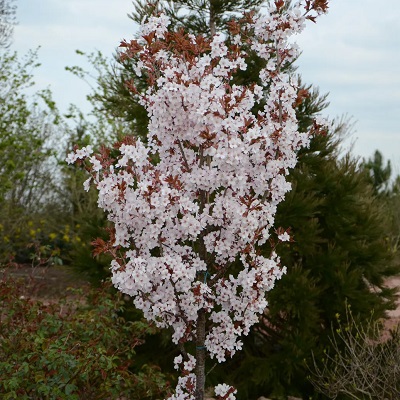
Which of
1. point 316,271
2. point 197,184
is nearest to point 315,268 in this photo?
point 316,271

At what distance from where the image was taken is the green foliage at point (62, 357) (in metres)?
4.51

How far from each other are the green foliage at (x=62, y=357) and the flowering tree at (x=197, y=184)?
608 millimetres

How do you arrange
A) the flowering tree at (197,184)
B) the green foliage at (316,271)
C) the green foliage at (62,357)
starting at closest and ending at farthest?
the flowering tree at (197,184)
the green foliage at (62,357)
the green foliage at (316,271)

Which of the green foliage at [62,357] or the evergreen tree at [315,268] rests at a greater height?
the evergreen tree at [315,268]

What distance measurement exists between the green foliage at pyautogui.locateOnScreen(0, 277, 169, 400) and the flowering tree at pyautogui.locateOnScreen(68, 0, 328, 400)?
0.61 meters

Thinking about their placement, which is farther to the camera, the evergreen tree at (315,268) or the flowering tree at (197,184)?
the evergreen tree at (315,268)

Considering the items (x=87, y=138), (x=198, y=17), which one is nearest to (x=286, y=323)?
(x=198, y=17)

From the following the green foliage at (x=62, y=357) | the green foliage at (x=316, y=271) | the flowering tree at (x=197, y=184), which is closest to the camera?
the flowering tree at (x=197, y=184)

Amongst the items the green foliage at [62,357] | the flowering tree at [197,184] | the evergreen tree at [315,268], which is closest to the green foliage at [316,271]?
the evergreen tree at [315,268]

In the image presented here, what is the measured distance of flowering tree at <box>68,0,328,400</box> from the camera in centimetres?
395

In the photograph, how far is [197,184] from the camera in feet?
13.5

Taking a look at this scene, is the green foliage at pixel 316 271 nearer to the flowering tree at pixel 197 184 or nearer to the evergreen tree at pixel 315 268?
the evergreen tree at pixel 315 268

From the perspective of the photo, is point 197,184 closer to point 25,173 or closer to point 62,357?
point 62,357

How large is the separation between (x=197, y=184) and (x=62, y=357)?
165 centimetres
